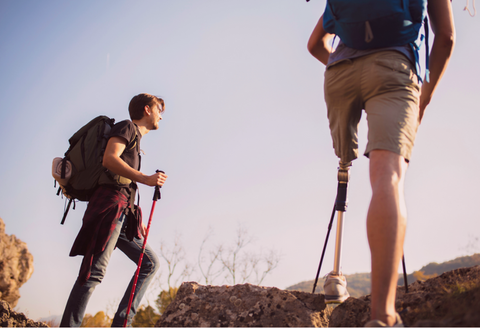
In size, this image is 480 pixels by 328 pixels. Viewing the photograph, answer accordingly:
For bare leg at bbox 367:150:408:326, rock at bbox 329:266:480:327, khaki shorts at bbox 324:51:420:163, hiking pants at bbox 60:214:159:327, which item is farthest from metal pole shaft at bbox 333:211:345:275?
hiking pants at bbox 60:214:159:327

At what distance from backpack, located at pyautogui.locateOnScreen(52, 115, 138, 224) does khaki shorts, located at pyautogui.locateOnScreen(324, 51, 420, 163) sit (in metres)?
1.70

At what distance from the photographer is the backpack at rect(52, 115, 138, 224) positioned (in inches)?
94.5

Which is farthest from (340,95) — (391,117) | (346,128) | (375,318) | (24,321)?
(24,321)

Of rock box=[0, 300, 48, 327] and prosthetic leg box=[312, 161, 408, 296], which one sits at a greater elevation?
prosthetic leg box=[312, 161, 408, 296]

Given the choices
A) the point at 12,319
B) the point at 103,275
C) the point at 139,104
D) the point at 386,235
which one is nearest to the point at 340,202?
the point at 386,235

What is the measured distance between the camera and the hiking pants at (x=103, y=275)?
2.16m

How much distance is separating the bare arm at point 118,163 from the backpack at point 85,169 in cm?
11

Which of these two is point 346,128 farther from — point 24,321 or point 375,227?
point 24,321

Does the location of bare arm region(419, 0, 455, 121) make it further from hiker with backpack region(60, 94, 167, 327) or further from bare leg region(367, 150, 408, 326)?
hiker with backpack region(60, 94, 167, 327)

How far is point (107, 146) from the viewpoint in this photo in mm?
2373

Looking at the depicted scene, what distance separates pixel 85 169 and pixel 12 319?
5.21 ft

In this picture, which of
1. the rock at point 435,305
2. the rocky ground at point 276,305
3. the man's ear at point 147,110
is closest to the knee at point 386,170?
the rock at point 435,305

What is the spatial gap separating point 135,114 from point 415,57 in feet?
7.61

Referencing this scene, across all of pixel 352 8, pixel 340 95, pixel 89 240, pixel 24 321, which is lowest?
pixel 24 321
